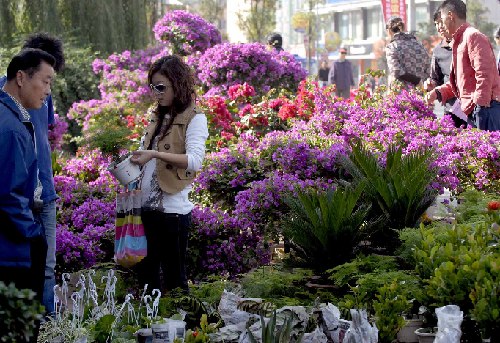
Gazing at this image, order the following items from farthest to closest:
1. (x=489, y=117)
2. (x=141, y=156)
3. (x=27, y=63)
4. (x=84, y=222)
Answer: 1. (x=489, y=117)
2. (x=84, y=222)
3. (x=141, y=156)
4. (x=27, y=63)

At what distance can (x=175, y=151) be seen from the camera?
538cm

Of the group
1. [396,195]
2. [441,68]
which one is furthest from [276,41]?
[396,195]

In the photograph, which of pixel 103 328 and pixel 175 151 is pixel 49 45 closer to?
pixel 175 151

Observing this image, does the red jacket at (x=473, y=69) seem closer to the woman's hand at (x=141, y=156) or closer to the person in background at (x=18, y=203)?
the woman's hand at (x=141, y=156)

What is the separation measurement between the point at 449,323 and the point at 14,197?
188 cm

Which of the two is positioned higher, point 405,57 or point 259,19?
point 259,19

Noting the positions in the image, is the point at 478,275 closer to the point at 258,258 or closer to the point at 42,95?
the point at 42,95

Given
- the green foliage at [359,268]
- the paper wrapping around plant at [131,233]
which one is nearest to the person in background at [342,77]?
the green foliage at [359,268]

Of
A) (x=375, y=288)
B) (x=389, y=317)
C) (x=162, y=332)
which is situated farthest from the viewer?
(x=375, y=288)

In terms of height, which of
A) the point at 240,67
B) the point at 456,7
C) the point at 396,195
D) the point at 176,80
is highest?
the point at 456,7

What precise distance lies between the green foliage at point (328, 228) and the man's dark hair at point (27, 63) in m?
1.74

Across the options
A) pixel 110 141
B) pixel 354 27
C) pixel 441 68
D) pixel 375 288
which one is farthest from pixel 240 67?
pixel 354 27

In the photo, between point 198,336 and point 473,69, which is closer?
point 198,336

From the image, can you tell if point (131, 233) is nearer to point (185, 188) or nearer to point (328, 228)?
point (185, 188)
